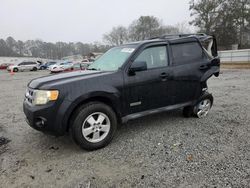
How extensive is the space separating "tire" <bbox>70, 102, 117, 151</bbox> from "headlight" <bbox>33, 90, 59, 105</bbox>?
1.41 feet

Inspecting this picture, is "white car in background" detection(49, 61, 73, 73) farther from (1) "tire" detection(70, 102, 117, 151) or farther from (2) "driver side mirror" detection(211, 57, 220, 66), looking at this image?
(1) "tire" detection(70, 102, 117, 151)

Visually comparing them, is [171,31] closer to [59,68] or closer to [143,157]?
[59,68]

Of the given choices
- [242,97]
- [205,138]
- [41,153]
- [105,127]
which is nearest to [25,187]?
[41,153]

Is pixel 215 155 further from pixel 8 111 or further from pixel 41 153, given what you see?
pixel 8 111

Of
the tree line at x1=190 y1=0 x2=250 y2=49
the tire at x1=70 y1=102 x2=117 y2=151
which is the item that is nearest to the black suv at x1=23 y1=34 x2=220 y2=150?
the tire at x1=70 y1=102 x2=117 y2=151

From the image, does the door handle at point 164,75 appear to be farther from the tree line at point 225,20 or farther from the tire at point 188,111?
the tree line at point 225,20

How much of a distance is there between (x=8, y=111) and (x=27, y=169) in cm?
406

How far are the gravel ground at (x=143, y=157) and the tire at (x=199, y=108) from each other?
20 cm

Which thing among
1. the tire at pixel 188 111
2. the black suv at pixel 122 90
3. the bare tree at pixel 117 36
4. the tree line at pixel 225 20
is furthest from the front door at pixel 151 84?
the bare tree at pixel 117 36

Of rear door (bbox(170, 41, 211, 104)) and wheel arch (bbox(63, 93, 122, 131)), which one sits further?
rear door (bbox(170, 41, 211, 104))

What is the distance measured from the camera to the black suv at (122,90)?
131 inches

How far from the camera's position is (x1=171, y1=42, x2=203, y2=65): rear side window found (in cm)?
449

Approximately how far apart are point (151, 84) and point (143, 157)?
140 cm

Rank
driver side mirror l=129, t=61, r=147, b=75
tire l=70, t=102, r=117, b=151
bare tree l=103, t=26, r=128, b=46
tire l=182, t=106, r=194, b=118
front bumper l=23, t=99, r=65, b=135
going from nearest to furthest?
1. front bumper l=23, t=99, r=65, b=135
2. tire l=70, t=102, r=117, b=151
3. driver side mirror l=129, t=61, r=147, b=75
4. tire l=182, t=106, r=194, b=118
5. bare tree l=103, t=26, r=128, b=46
